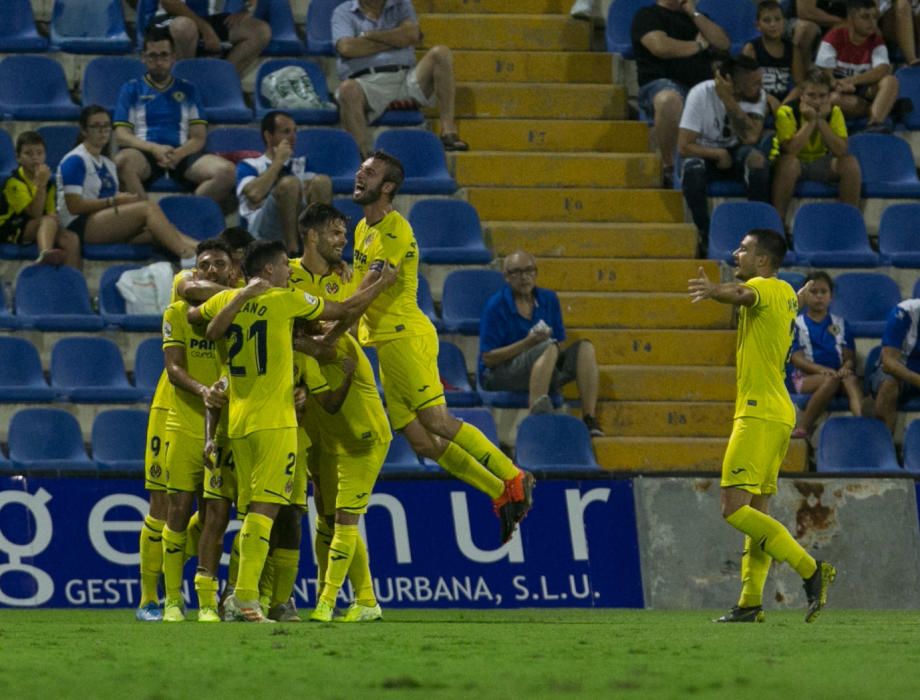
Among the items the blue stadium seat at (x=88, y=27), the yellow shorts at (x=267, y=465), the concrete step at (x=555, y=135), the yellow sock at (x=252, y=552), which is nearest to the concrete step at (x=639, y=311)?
the concrete step at (x=555, y=135)

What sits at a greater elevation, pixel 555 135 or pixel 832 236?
pixel 555 135

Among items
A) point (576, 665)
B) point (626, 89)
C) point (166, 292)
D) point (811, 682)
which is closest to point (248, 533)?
point (576, 665)

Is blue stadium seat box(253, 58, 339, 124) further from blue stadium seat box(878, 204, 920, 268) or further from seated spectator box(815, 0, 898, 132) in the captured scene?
blue stadium seat box(878, 204, 920, 268)

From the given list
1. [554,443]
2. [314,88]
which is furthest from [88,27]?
[554,443]

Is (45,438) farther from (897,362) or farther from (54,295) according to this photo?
(897,362)

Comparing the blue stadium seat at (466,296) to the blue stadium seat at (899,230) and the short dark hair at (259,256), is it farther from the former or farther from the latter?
the short dark hair at (259,256)

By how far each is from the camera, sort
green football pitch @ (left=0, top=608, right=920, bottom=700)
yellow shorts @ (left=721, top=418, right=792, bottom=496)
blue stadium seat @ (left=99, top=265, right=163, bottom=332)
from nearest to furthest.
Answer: green football pitch @ (left=0, top=608, right=920, bottom=700) < yellow shorts @ (left=721, top=418, right=792, bottom=496) < blue stadium seat @ (left=99, top=265, right=163, bottom=332)

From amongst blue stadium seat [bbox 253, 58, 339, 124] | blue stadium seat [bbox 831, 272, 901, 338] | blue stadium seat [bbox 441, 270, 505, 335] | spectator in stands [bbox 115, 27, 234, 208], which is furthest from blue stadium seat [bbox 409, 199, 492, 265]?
blue stadium seat [bbox 831, 272, 901, 338]

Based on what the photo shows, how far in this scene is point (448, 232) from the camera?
15.2m

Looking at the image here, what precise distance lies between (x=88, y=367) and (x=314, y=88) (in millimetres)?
3655

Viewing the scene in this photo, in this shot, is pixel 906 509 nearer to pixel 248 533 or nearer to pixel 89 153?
pixel 248 533

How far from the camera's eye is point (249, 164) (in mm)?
14484

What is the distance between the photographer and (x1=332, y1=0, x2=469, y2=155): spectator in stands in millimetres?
15711

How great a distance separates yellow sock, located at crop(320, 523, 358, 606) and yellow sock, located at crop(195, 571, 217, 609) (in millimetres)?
608
